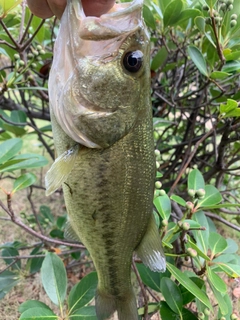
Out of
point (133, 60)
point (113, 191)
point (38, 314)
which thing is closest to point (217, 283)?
point (113, 191)

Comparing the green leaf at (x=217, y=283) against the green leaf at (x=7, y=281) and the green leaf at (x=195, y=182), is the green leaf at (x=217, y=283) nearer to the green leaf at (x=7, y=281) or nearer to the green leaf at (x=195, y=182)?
the green leaf at (x=195, y=182)

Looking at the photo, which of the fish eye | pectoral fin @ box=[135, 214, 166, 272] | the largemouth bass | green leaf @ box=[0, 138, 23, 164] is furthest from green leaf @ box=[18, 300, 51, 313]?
the fish eye

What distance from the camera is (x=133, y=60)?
0.93 metres

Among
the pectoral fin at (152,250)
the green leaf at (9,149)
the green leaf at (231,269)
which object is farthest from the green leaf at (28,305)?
the green leaf at (231,269)

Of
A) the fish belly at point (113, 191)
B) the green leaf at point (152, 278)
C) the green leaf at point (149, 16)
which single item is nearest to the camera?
the fish belly at point (113, 191)

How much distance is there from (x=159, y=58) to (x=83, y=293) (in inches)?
46.6

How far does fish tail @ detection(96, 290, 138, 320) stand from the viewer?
113 cm

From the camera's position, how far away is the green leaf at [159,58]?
1657 mm

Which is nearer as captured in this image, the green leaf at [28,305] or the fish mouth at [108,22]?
the fish mouth at [108,22]

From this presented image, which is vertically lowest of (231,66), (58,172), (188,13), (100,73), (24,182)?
(24,182)

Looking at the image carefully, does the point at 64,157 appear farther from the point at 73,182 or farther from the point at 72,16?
the point at 72,16

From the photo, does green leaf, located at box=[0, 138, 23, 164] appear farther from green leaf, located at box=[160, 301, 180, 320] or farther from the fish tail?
green leaf, located at box=[160, 301, 180, 320]

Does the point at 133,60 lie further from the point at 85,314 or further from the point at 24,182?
the point at 85,314

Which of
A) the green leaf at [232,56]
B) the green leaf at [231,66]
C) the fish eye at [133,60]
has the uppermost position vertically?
the fish eye at [133,60]
